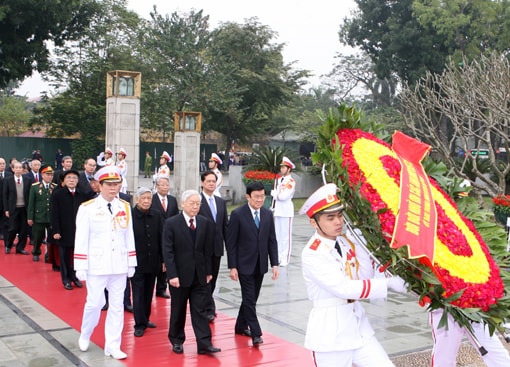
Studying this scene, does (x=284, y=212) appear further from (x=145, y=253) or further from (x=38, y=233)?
(x=145, y=253)

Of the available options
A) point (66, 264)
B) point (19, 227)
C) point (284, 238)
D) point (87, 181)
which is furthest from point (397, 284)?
point (19, 227)

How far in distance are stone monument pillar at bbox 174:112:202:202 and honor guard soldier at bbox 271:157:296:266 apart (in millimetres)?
10554

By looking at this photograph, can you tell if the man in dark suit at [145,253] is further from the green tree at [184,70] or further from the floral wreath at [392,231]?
the green tree at [184,70]

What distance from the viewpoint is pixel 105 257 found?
5859mm

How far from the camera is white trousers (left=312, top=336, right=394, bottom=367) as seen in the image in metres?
3.78

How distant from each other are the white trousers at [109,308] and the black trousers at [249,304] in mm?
1260

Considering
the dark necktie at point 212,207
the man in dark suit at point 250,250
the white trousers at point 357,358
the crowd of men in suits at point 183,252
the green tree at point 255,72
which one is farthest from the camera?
the green tree at point 255,72

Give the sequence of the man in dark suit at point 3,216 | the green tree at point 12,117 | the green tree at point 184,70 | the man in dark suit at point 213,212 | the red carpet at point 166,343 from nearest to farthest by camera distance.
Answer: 1. the red carpet at point 166,343
2. the man in dark suit at point 213,212
3. the man in dark suit at point 3,216
4. the green tree at point 184,70
5. the green tree at point 12,117

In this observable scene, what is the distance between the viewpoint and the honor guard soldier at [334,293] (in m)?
3.71

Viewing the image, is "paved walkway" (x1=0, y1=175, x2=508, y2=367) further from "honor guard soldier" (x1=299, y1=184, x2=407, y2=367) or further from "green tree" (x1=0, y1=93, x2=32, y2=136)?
"green tree" (x1=0, y1=93, x2=32, y2=136)

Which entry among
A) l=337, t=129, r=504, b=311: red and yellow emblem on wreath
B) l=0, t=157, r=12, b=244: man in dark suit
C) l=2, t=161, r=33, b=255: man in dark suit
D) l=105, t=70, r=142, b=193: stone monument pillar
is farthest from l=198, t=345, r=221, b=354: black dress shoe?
l=105, t=70, r=142, b=193: stone monument pillar

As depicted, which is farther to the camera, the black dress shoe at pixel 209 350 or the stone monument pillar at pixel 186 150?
the stone monument pillar at pixel 186 150

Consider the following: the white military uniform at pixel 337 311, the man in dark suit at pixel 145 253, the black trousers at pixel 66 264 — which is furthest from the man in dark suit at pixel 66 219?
the white military uniform at pixel 337 311

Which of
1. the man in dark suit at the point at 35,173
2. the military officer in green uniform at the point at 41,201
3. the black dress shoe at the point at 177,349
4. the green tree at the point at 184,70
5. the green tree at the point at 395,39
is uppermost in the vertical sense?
the green tree at the point at 395,39
